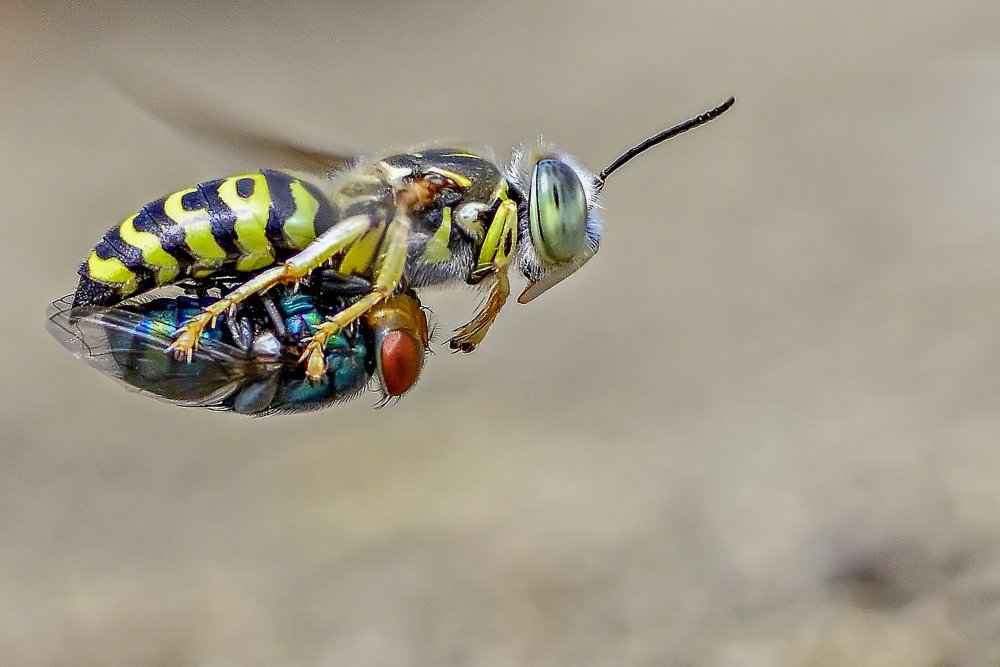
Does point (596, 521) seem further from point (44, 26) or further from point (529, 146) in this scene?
point (44, 26)

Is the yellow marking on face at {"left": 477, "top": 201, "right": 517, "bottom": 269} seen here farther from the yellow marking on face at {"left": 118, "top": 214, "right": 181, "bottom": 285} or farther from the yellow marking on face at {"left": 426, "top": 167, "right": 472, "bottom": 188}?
the yellow marking on face at {"left": 118, "top": 214, "right": 181, "bottom": 285}

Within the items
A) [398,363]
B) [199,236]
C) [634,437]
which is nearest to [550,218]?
[398,363]

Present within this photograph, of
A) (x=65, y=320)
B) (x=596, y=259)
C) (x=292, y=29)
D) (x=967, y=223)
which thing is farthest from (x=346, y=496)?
(x=292, y=29)

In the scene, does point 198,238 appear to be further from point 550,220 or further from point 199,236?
point 550,220

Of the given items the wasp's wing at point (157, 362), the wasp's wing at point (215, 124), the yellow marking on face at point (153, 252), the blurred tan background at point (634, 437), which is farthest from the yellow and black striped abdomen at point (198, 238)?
the blurred tan background at point (634, 437)

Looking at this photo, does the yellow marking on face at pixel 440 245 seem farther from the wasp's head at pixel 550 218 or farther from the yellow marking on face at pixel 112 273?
the yellow marking on face at pixel 112 273
